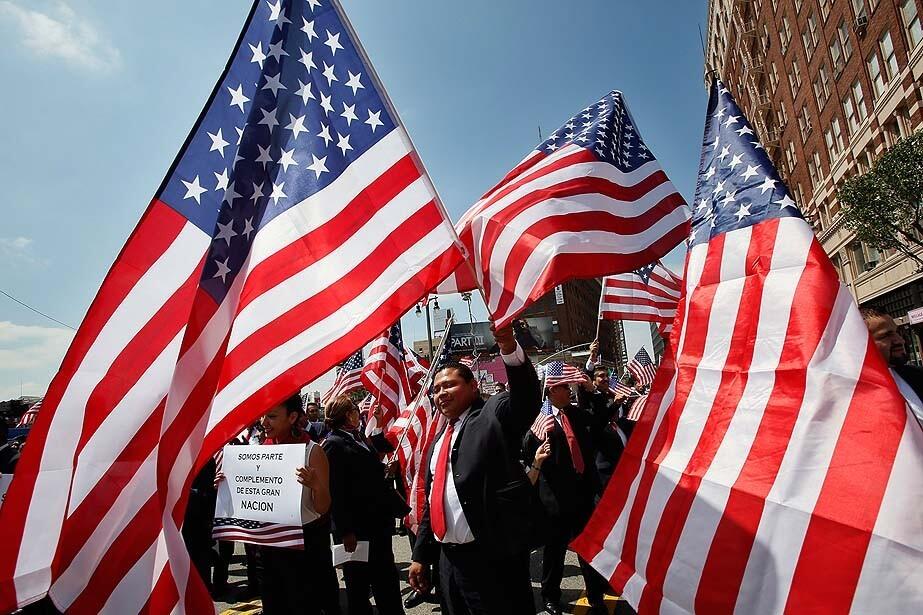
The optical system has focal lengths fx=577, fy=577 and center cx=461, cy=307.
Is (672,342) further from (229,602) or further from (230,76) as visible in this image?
(229,602)

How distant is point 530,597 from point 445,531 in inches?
26.2

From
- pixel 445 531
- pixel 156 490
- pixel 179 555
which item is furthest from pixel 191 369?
pixel 445 531

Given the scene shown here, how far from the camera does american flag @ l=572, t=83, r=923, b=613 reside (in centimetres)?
189

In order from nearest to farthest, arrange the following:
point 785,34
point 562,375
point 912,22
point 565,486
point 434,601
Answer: point 565,486
point 434,601
point 562,375
point 912,22
point 785,34

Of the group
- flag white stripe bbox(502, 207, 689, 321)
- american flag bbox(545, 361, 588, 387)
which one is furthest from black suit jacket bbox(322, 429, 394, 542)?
flag white stripe bbox(502, 207, 689, 321)

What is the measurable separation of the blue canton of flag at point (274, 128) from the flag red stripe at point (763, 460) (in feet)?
6.95

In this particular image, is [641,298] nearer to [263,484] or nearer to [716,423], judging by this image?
[263,484]

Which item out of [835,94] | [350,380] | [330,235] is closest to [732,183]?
[330,235]

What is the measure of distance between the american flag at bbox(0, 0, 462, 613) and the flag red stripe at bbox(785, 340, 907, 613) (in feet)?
5.77

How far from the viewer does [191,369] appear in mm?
2404

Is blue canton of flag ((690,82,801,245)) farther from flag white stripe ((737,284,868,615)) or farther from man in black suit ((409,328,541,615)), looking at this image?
man in black suit ((409,328,541,615))

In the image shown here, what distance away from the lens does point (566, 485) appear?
18.7 ft

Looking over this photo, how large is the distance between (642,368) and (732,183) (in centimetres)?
1100

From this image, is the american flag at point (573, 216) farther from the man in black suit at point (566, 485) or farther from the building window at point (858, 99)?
the building window at point (858, 99)
